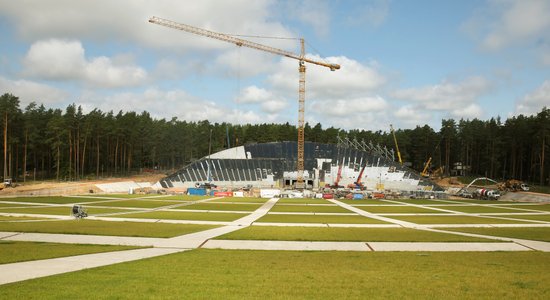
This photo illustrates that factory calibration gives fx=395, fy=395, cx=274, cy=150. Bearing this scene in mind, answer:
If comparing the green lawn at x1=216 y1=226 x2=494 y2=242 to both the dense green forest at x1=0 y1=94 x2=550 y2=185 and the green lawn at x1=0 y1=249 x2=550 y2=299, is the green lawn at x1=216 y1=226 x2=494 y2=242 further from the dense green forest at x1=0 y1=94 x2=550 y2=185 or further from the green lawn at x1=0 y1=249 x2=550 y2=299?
the dense green forest at x1=0 y1=94 x2=550 y2=185

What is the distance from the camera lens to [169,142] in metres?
146

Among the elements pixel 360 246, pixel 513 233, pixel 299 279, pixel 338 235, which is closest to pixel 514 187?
pixel 513 233

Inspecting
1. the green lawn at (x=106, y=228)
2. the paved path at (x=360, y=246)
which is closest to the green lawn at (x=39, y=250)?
the green lawn at (x=106, y=228)

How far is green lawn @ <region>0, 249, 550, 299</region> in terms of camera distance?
444 inches

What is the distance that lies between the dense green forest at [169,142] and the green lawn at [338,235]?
77.5 metres

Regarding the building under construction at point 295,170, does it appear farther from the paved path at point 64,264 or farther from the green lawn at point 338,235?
the paved path at point 64,264

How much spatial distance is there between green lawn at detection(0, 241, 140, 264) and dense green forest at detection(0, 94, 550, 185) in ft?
248

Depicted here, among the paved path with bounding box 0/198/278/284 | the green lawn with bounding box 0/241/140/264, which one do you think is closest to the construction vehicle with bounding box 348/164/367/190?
the paved path with bounding box 0/198/278/284

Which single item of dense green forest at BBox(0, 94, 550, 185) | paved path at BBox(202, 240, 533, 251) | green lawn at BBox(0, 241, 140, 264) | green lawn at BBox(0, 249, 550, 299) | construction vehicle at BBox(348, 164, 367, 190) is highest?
dense green forest at BBox(0, 94, 550, 185)

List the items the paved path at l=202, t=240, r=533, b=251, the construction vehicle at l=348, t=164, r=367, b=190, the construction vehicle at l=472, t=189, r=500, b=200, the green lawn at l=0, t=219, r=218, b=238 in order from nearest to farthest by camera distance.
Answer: the paved path at l=202, t=240, r=533, b=251 → the green lawn at l=0, t=219, r=218, b=238 → the construction vehicle at l=472, t=189, r=500, b=200 → the construction vehicle at l=348, t=164, r=367, b=190

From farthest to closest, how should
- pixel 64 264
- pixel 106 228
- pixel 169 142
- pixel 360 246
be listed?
pixel 169 142, pixel 106 228, pixel 360 246, pixel 64 264

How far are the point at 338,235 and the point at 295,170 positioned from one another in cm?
9416

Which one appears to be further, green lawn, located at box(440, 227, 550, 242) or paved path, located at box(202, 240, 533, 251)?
green lawn, located at box(440, 227, 550, 242)

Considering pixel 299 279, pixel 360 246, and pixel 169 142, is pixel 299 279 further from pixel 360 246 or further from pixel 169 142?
pixel 169 142
